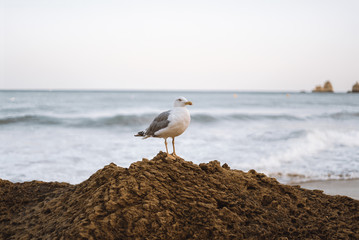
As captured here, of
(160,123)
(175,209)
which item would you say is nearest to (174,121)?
(160,123)

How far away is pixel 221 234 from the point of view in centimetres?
223

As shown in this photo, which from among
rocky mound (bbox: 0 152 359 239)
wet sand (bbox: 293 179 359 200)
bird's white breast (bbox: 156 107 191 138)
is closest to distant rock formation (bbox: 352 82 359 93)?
wet sand (bbox: 293 179 359 200)

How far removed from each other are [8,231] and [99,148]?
6500 mm

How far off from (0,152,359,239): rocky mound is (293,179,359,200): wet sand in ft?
6.42

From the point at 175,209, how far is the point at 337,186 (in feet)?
13.9

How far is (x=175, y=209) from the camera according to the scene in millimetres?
2354

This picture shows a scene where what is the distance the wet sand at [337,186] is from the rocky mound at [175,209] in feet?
6.42

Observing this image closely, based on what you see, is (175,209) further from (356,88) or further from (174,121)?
(356,88)

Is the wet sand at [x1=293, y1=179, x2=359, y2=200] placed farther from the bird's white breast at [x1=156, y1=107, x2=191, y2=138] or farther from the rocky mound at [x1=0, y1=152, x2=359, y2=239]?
the bird's white breast at [x1=156, y1=107, x2=191, y2=138]

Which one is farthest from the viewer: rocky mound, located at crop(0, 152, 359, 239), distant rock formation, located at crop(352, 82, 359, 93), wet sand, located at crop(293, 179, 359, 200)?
distant rock formation, located at crop(352, 82, 359, 93)

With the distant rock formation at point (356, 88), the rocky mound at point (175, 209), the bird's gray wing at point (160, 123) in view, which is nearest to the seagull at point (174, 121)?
the bird's gray wing at point (160, 123)

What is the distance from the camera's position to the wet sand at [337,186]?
497 centimetres

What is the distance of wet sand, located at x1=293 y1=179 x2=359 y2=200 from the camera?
16.3 ft

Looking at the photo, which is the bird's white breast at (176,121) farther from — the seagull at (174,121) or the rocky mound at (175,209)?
the rocky mound at (175,209)
